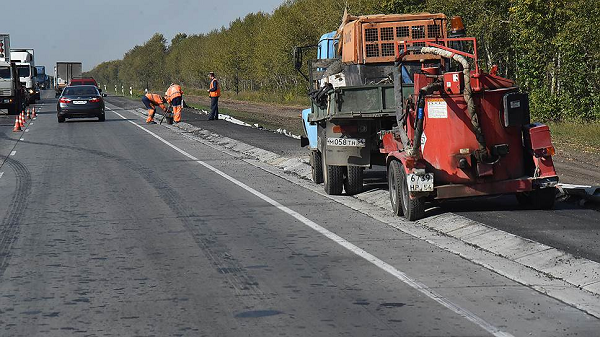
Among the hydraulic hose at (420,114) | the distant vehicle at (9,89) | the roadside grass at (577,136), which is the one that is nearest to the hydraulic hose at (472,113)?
the hydraulic hose at (420,114)

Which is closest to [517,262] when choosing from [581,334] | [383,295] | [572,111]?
[383,295]

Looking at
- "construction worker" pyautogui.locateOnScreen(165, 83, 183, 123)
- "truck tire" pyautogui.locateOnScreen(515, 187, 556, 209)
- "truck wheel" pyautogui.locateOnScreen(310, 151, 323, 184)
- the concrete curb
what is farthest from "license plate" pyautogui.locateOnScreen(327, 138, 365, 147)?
"construction worker" pyautogui.locateOnScreen(165, 83, 183, 123)

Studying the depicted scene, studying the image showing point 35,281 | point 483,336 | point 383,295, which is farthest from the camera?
point 35,281

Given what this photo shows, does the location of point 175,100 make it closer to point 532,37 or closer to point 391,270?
point 532,37

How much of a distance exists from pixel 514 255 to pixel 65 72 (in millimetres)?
85983

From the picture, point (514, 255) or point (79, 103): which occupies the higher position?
point (79, 103)

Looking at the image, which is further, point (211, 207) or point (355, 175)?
point (355, 175)

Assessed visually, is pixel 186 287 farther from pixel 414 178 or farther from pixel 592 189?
pixel 592 189

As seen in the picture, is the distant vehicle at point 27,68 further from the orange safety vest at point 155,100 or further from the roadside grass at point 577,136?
the roadside grass at point 577,136

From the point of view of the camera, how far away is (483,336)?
281 inches

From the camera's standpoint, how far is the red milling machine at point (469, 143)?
12977 millimetres

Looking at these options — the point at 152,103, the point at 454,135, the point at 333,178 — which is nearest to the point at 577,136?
the point at 333,178

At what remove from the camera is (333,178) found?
53.4 ft

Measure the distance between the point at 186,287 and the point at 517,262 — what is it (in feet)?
11.0
